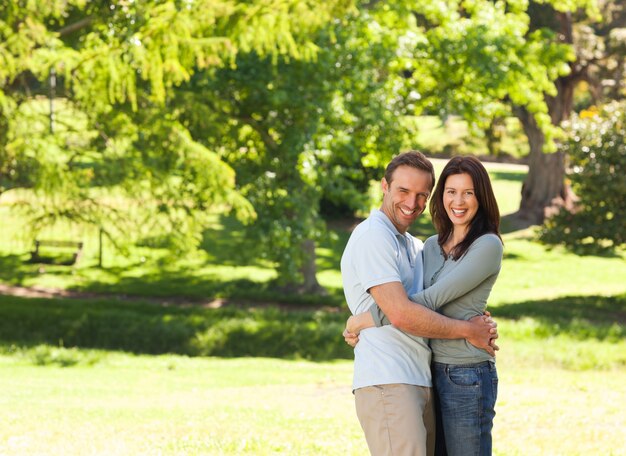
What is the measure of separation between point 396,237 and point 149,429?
4257 millimetres

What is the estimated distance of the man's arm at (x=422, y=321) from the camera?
12.7ft

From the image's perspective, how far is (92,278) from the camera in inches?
938

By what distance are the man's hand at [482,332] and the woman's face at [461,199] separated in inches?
17.4

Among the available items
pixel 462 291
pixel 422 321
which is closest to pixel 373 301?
pixel 422 321

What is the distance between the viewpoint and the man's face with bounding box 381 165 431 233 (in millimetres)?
4094

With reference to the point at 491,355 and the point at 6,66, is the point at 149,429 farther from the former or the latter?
the point at 6,66

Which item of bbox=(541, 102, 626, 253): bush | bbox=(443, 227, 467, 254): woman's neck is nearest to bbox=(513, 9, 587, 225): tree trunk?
bbox=(541, 102, 626, 253): bush

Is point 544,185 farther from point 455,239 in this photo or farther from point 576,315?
point 455,239

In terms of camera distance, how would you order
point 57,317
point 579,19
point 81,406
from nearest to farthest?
point 81,406, point 57,317, point 579,19

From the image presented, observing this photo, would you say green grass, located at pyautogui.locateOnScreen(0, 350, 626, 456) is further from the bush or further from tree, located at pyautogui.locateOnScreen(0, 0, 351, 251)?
the bush

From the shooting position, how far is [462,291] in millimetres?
3947

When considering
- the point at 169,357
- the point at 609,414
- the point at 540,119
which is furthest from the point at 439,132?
the point at 609,414

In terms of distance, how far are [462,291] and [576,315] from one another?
18.5m

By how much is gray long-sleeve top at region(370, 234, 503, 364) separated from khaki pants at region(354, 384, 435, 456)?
0.21 m
